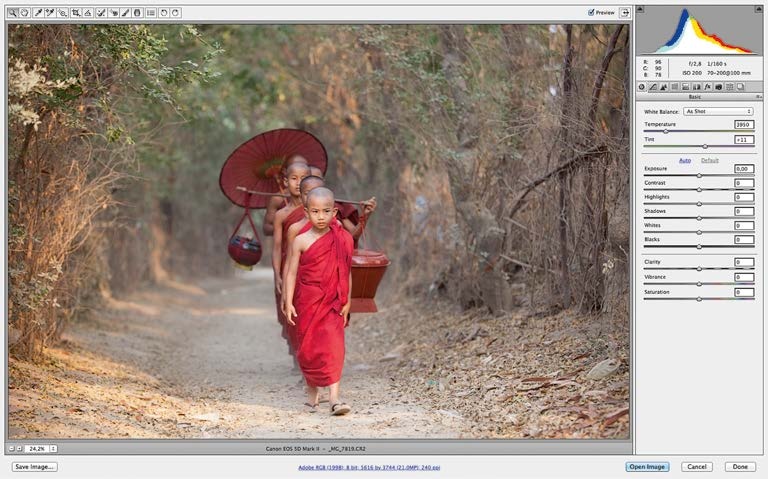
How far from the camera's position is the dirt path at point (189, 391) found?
5445 mm

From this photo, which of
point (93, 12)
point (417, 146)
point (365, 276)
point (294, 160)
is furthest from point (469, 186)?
point (93, 12)

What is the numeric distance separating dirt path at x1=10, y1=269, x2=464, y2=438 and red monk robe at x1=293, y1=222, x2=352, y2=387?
376mm

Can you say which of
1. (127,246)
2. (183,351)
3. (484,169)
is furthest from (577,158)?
(127,246)

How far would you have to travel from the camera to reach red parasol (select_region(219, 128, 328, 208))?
7.49 m

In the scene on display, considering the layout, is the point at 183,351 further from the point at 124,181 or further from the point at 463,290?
the point at 463,290

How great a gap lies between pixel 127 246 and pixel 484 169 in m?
9.56

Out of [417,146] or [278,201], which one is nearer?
[278,201]

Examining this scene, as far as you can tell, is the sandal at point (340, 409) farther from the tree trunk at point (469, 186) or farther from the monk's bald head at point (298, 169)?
the tree trunk at point (469, 186)

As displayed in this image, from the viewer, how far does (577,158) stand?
23.0 feet

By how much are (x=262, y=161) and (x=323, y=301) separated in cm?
202
